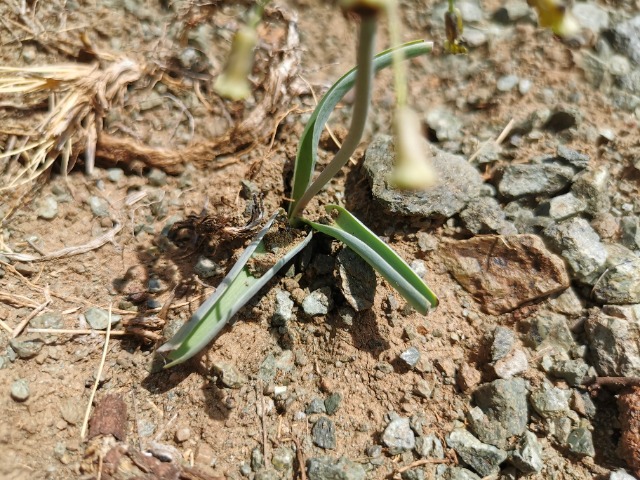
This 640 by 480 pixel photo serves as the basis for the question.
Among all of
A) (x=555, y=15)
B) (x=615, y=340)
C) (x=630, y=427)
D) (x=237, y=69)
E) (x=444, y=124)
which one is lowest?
(x=630, y=427)

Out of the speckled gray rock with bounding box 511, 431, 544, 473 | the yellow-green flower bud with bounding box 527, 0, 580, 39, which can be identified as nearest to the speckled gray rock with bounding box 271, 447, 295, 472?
the speckled gray rock with bounding box 511, 431, 544, 473

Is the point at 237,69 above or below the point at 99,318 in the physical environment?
above

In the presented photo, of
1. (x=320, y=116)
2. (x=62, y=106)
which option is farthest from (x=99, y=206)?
(x=320, y=116)

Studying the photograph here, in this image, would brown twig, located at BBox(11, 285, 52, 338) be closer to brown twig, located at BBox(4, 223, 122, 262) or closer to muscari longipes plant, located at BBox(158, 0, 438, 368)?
brown twig, located at BBox(4, 223, 122, 262)

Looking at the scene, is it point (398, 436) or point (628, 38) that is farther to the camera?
point (628, 38)

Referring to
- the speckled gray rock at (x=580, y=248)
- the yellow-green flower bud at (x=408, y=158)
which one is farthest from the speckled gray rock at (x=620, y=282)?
the yellow-green flower bud at (x=408, y=158)

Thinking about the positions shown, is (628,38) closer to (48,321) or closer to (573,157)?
(573,157)

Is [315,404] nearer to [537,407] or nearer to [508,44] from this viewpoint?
[537,407]
